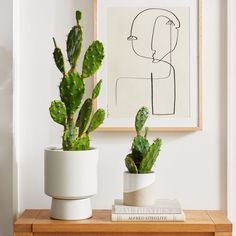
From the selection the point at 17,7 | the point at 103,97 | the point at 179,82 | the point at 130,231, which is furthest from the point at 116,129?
the point at 17,7

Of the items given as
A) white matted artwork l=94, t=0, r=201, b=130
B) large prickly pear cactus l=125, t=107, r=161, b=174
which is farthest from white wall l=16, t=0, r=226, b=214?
large prickly pear cactus l=125, t=107, r=161, b=174

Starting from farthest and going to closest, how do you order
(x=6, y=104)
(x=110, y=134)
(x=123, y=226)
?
(x=110, y=134), (x=6, y=104), (x=123, y=226)

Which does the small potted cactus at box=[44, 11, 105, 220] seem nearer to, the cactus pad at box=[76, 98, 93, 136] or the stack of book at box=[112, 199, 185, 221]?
the cactus pad at box=[76, 98, 93, 136]

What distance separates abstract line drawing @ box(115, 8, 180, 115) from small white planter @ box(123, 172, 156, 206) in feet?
1.13

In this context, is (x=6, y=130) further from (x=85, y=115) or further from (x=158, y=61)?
(x=158, y=61)

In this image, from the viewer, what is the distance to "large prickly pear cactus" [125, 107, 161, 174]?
6.85ft

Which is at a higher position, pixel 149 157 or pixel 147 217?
pixel 149 157

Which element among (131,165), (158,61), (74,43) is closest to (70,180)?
(131,165)

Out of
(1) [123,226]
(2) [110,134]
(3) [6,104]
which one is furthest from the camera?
(2) [110,134]

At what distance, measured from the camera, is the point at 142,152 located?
212 centimetres

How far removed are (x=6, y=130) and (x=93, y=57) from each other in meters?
0.47

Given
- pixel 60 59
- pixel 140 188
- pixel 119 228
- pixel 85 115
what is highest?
pixel 60 59

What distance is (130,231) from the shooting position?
2025 mm

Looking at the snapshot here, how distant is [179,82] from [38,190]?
0.73 m
